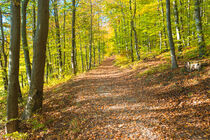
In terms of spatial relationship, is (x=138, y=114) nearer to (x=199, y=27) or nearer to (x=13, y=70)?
(x=13, y=70)

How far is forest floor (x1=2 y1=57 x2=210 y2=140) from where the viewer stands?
12.1ft

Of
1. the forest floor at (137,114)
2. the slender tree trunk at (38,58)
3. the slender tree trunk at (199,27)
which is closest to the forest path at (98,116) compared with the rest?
the forest floor at (137,114)

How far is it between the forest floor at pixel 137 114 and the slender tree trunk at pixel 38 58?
0.64 meters

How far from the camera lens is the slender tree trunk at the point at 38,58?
16.8ft

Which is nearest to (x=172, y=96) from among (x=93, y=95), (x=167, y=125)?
(x=167, y=125)

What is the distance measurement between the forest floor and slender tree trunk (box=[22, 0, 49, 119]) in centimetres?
64

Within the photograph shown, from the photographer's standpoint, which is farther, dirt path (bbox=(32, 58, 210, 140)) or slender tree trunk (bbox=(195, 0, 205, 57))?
slender tree trunk (bbox=(195, 0, 205, 57))

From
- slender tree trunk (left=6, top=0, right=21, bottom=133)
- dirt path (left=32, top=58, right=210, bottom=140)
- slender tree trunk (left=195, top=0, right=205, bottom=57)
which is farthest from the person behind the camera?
slender tree trunk (left=195, top=0, right=205, bottom=57)

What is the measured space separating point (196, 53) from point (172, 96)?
568 centimetres

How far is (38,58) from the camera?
17.1 ft

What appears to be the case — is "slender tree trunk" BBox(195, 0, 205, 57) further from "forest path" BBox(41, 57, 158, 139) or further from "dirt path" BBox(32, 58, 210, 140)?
"forest path" BBox(41, 57, 158, 139)

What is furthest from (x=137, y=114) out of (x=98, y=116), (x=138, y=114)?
(x=98, y=116)

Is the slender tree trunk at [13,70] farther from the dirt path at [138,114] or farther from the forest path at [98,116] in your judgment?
the forest path at [98,116]

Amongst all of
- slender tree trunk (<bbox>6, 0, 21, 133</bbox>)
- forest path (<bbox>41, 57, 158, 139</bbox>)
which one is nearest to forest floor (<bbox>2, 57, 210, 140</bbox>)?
Answer: forest path (<bbox>41, 57, 158, 139</bbox>)
